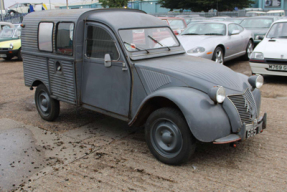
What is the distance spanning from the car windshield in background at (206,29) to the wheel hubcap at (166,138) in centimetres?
680

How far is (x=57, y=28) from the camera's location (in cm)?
532

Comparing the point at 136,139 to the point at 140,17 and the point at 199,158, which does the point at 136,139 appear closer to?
the point at 199,158

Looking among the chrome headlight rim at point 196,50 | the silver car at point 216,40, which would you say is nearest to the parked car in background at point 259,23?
the silver car at point 216,40

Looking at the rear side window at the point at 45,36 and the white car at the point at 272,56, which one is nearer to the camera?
the rear side window at the point at 45,36

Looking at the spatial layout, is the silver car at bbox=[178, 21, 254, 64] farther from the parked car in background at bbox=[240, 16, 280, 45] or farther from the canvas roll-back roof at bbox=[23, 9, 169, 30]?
the canvas roll-back roof at bbox=[23, 9, 169, 30]

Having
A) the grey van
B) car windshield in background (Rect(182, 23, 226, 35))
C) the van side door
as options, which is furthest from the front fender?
car windshield in background (Rect(182, 23, 226, 35))

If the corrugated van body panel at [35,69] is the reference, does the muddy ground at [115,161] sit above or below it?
below

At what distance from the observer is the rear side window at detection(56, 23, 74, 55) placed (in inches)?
199

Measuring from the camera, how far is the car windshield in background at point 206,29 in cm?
1009

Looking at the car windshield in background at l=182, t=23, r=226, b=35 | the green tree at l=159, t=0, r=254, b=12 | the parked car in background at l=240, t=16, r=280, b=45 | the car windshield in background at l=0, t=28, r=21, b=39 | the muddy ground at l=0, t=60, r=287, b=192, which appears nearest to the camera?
the muddy ground at l=0, t=60, r=287, b=192

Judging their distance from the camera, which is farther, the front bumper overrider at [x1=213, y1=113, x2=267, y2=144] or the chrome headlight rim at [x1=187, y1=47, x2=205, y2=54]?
the chrome headlight rim at [x1=187, y1=47, x2=205, y2=54]

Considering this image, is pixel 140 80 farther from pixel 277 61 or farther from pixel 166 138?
pixel 277 61

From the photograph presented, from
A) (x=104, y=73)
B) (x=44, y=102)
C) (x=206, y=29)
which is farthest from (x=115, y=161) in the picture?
(x=206, y=29)

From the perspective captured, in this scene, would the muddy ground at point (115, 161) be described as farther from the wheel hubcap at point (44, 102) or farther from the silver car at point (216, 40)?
the silver car at point (216, 40)
